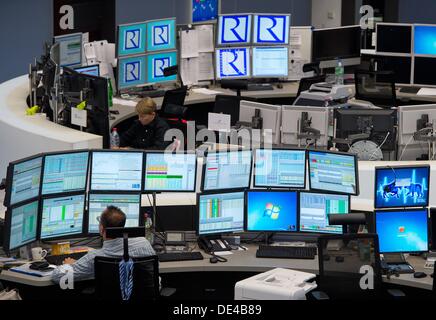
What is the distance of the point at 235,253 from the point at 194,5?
329 inches

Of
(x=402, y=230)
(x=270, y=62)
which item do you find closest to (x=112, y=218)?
(x=402, y=230)

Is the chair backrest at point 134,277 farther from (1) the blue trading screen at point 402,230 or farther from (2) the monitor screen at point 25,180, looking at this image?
(1) the blue trading screen at point 402,230

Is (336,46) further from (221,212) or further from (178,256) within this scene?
(178,256)

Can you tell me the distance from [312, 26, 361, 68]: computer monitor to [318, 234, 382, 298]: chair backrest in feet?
19.2

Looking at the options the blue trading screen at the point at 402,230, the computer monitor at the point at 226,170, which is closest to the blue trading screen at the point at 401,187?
the blue trading screen at the point at 402,230

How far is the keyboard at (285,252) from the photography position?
6.50 m

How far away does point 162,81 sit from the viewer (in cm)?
1098

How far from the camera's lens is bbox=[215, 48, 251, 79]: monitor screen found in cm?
1136

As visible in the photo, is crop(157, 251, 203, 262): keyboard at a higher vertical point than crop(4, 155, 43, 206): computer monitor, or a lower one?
lower

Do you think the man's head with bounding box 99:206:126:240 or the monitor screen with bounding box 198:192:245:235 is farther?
the monitor screen with bounding box 198:192:245:235

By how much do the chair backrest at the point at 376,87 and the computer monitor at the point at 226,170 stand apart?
14.8ft

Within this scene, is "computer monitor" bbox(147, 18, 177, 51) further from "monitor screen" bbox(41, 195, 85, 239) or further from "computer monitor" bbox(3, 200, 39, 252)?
"computer monitor" bbox(3, 200, 39, 252)

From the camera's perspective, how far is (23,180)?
6273 mm

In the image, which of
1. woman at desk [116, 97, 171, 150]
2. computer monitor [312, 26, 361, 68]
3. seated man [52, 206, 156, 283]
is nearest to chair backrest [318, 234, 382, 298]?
seated man [52, 206, 156, 283]
